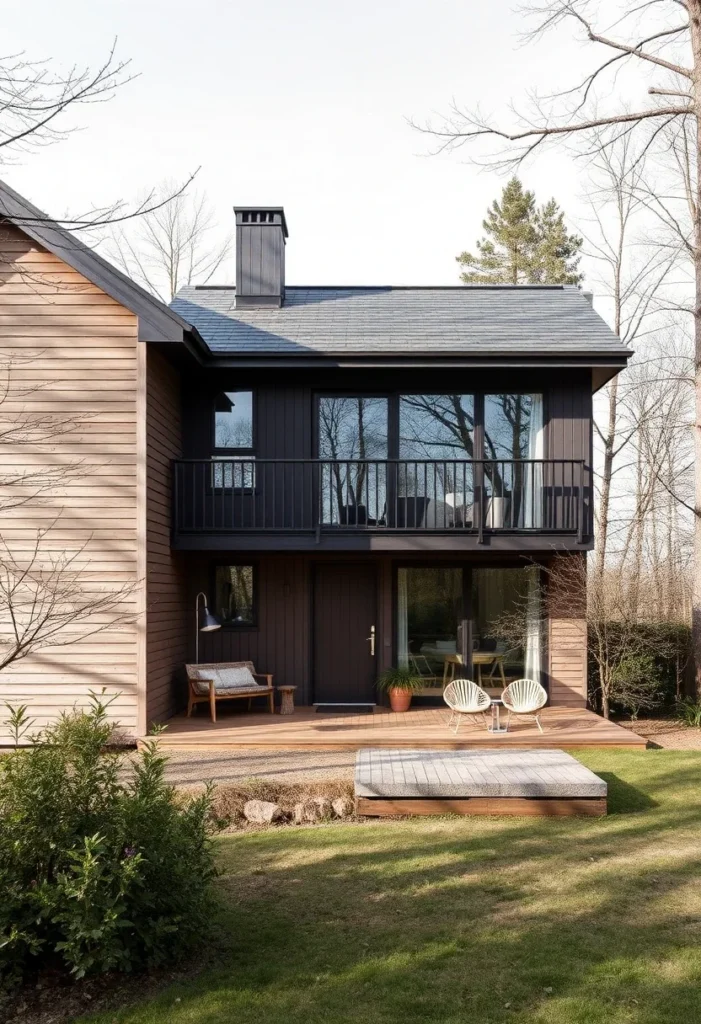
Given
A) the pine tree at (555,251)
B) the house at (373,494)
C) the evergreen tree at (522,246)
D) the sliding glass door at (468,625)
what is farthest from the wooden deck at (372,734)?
the evergreen tree at (522,246)

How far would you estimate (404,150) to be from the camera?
10922 millimetres

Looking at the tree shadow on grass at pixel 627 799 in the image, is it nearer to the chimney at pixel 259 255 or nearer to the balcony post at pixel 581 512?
the balcony post at pixel 581 512

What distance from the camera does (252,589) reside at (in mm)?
12008

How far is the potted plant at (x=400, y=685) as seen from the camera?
11.5 metres

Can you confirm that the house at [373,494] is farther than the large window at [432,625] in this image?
No

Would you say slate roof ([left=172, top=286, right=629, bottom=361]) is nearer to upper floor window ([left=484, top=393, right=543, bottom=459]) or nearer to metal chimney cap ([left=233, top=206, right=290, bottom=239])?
upper floor window ([left=484, top=393, right=543, bottom=459])

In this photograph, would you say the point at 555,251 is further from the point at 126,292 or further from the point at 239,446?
the point at 126,292

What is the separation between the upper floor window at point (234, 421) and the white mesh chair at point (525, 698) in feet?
16.0

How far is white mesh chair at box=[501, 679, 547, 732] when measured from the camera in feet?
32.8

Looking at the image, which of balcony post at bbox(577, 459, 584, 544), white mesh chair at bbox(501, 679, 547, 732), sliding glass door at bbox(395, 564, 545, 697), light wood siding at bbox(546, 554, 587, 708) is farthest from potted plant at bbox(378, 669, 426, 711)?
balcony post at bbox(577, 459, 584, 544)

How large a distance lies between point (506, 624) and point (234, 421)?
4826 mm

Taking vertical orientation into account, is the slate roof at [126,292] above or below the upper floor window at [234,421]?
above

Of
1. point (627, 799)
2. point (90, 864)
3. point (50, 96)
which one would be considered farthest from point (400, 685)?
point (50, 96)

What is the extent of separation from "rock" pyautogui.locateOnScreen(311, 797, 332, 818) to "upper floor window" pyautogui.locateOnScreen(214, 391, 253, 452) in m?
6.04
